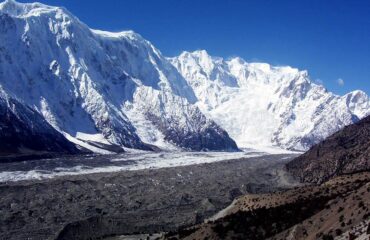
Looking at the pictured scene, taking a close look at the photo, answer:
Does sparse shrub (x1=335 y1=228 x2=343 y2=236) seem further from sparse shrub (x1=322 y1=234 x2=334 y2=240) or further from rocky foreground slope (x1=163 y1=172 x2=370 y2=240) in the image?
sparse shrub (x1=322 y1=234 x2=334 y2=240)

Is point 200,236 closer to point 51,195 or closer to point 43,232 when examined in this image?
point 43,232

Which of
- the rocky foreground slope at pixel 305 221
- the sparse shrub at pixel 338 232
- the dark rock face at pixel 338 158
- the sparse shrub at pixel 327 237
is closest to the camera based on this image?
the sparse shrub at pixel 327 237

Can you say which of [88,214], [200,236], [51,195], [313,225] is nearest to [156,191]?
[51,195]

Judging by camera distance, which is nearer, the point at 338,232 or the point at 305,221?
the point at 338,232

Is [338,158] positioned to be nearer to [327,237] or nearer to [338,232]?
[338,232]

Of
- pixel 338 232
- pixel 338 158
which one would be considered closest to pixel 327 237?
pixel 338 232

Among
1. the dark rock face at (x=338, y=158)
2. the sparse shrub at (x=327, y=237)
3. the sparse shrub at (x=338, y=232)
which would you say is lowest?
the sparse shrub at (x=327, y=237)

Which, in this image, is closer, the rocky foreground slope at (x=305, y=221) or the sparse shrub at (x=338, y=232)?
the sparse shrub at (x=338, y=232)

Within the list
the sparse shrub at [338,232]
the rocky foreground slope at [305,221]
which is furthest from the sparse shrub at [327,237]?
the sparse shrub at [338,232]

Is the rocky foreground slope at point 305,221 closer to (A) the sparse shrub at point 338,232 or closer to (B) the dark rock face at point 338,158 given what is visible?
(A) the sparse shrub at point 338,232
